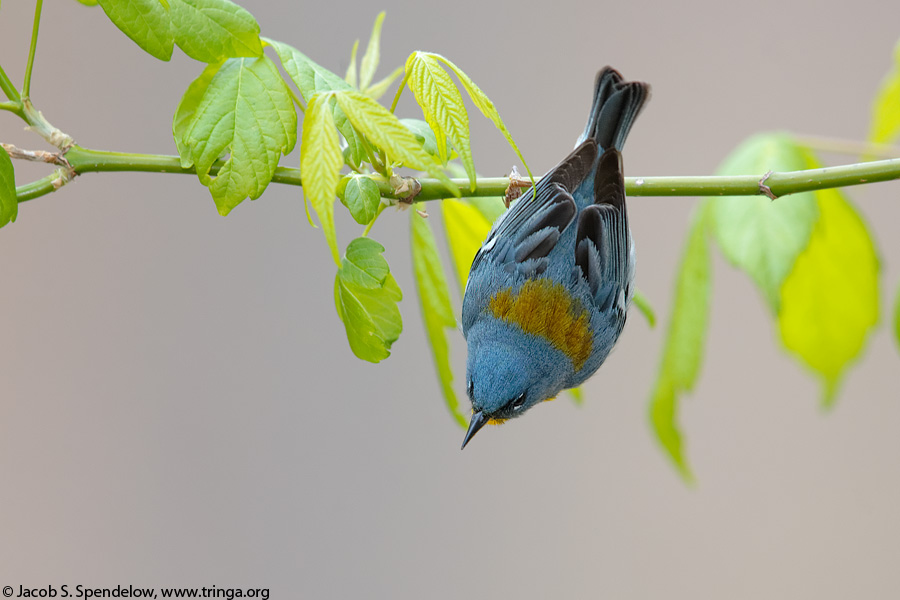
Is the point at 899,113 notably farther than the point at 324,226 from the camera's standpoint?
Yes

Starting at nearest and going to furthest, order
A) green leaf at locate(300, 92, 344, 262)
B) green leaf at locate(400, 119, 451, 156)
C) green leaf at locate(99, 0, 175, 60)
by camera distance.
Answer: green leaf at locate(300, 92, 344, 262), green leaf at locate(99, 0, 175, 60), green leaf at locate(400, 119, 451, 156)

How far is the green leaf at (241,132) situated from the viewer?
0.70 metres

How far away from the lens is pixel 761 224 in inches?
39.2

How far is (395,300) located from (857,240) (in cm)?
74

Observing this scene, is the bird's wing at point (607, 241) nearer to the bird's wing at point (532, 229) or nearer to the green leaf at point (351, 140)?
the bird's wing at point (532, 229)

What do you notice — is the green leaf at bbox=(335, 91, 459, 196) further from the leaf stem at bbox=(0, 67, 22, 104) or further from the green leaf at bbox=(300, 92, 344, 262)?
the leaf stem at bbox=(0, 67, 22, 104)

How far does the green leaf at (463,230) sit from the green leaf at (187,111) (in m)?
0.37

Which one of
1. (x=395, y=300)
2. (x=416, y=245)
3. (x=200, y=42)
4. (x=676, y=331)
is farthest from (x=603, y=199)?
(x=200, y=42)

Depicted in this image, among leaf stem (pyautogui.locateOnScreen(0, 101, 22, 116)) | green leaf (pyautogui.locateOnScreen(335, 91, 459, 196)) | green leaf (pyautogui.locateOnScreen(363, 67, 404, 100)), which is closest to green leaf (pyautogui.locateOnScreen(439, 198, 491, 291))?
green leaf (pyautogui.locateOnScreen(363, 67, 404, 100))

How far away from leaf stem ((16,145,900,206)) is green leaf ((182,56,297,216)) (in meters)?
0.03

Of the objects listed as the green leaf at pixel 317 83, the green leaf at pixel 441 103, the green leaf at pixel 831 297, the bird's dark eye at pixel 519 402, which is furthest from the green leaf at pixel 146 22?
the green leaf at pixel 831 297

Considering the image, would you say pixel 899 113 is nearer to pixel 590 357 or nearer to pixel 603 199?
pixel 603 199

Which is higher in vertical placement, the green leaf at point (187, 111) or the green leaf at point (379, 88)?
the green leaf at point (379, 88)

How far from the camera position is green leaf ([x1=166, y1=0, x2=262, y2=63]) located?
0.69 m
